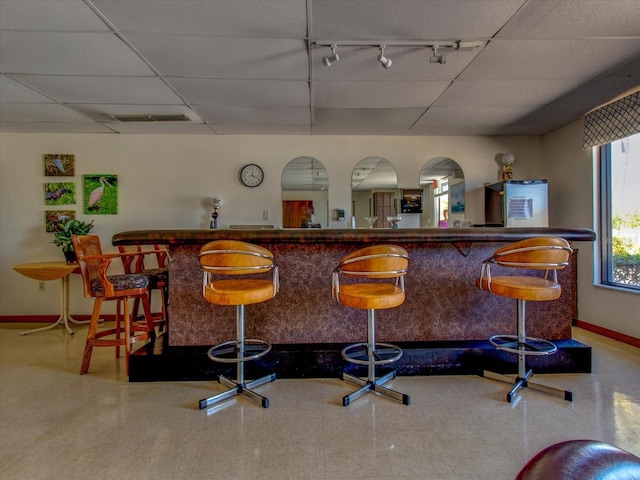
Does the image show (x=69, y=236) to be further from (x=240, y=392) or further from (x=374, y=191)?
(x=374, y=191)

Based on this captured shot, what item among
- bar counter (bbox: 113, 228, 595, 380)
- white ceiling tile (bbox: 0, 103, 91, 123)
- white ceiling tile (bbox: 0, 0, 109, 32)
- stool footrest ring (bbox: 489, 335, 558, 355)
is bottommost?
stool footrest ring (bbox: 489, 335, 558, 355)

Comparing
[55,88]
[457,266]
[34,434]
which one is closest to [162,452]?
[34,434]

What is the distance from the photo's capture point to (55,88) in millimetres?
3004

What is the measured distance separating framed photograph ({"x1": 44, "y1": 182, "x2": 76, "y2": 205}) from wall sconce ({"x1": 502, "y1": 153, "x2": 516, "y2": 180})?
572 centimetres

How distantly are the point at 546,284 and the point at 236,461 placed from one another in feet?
6.80

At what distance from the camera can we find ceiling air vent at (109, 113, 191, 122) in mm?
3739

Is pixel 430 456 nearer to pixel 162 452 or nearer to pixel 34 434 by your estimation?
pixel 162 452

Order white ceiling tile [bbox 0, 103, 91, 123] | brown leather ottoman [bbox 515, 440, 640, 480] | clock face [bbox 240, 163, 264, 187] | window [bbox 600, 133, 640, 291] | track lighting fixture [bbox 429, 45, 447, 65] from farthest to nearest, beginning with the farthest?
1. clock face [bbox 240, 163, 264, 187]
2. white ceiling tile [bbox 0, 103, 91, 123]
3. window [bbox 600, 133, 640, 291]
4. track lighting fixture [bbox 429, 45, 447, 65]
5. brown leather ottoman [bbox 515, 440, 640, 480]

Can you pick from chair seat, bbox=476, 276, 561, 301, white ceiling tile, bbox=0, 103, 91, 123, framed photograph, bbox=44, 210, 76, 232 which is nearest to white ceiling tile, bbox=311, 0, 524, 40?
chair seat, bbox=476, 276, 561, 301

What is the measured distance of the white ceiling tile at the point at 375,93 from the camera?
9.79 ft

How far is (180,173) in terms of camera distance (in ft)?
14.5

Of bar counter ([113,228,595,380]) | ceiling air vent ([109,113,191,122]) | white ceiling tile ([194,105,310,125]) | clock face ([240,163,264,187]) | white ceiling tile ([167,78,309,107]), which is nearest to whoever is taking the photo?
bar counter ([113,228,595,380])

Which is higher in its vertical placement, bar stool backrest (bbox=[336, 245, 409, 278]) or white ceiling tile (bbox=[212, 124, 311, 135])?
white ceiling tile (bbox=[212, 124, 311, 135])

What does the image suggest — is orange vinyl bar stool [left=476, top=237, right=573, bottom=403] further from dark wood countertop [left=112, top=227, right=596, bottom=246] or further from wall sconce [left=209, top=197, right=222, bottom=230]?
wall sconce [left=209, top=197, right=222, bottom=230]
